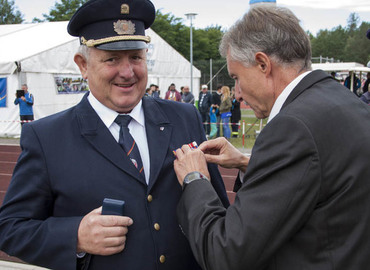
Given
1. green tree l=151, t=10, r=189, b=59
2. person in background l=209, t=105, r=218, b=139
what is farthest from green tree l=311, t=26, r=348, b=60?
person in background l=209, t=105, r=218, b=139

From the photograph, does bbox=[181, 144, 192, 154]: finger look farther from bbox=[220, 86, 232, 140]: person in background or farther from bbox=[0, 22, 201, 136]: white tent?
bbox=[0, 22, 201, 136]: white tent

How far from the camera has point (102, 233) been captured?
1.56 m

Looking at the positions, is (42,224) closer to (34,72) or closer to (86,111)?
(86,111)

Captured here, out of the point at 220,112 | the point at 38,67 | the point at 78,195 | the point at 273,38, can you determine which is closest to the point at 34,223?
the point at 78,195

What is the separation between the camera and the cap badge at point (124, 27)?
181 cm

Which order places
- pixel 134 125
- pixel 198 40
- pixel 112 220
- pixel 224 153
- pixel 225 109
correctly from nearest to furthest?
1. pixel 112 220
2. pixel 134 125
3. pixel 224 153
4. pixel 225 109
5. pixel 198 40

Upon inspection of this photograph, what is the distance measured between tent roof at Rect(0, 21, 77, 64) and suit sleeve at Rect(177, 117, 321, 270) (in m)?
13.0

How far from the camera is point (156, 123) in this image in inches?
76.3

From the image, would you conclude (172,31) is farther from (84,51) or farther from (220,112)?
(84,51)

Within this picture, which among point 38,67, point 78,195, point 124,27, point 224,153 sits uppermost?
point 124,27

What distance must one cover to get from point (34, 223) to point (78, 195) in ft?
0.70

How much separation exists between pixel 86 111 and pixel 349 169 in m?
1.18

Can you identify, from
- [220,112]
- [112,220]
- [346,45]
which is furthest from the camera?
[346,45]

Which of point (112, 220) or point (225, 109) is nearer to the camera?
point (112, 220)
